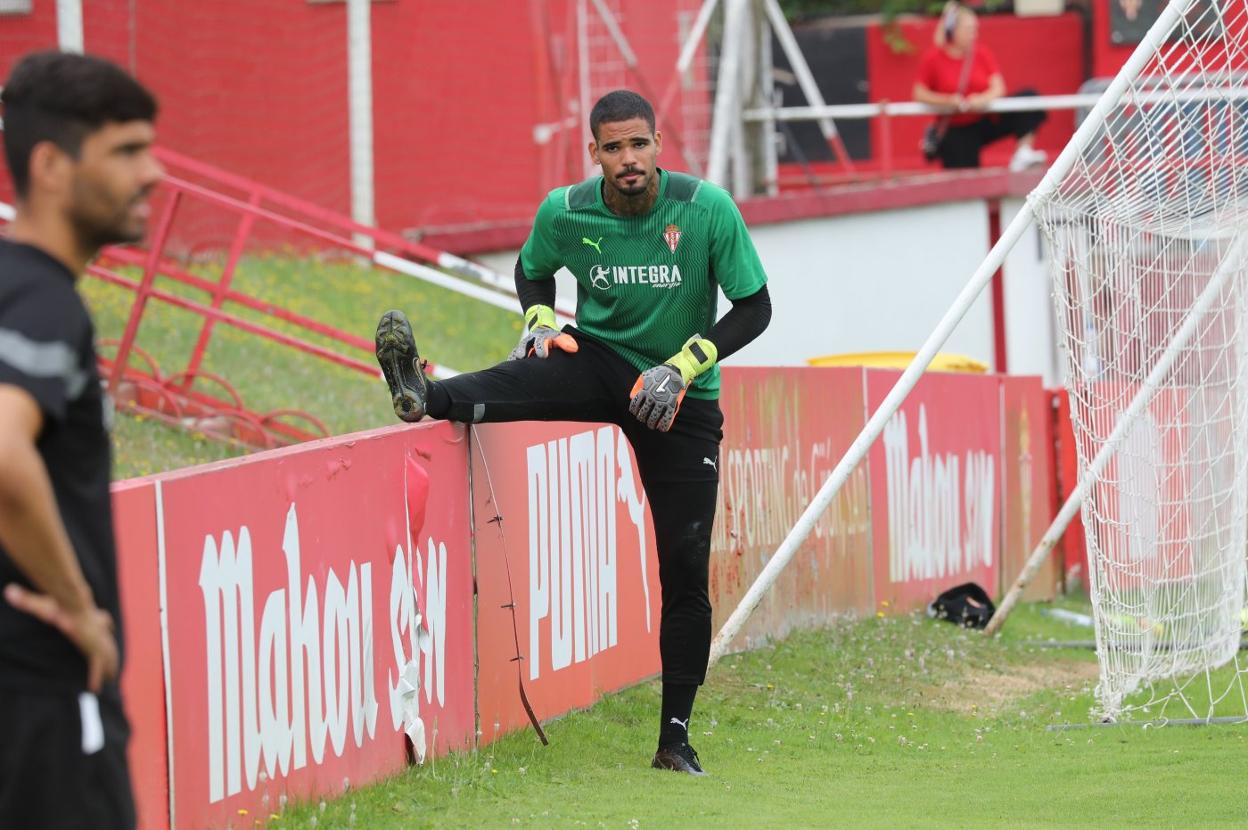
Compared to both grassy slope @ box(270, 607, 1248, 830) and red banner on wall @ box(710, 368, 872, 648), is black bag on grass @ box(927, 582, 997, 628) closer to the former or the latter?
red banner on wall @ box(710, 368, 872, 648)

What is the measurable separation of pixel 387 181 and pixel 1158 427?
1147 cm


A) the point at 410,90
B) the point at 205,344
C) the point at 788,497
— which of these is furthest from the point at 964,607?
the point at 410,90

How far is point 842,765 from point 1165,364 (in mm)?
3015

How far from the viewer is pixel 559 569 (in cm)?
767

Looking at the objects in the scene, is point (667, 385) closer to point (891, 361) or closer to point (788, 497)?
point (788, 497)

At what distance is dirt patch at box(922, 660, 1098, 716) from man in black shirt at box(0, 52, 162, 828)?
6.20m

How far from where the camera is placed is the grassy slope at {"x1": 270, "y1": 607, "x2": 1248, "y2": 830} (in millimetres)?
5930

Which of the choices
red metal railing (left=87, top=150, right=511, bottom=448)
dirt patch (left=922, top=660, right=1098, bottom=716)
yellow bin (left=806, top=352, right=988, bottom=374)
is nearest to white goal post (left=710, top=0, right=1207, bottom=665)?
dirt patch (left=922, top=660, right=1098, bottom=716)

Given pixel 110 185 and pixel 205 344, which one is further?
pixel 205 344

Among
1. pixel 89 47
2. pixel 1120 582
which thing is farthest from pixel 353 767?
pixel 89 47

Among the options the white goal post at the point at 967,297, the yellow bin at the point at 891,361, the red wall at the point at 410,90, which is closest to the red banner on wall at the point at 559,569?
the white goal post at the point at 967,297

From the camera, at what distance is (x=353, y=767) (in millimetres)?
5938

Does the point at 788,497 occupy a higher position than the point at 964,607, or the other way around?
the point at 788,497

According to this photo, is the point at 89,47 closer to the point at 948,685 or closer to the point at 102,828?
the point at 948,685
